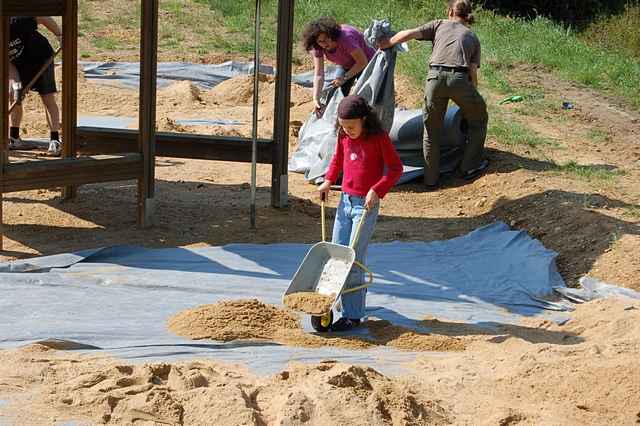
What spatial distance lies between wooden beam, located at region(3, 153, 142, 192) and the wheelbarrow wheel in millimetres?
2775

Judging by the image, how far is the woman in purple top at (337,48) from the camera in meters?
9.37

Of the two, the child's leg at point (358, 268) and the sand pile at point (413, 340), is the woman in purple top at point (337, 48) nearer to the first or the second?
the child's leg at point (358, 268)

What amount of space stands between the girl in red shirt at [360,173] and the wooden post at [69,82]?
142 inches

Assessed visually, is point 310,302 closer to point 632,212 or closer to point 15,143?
point 632,212

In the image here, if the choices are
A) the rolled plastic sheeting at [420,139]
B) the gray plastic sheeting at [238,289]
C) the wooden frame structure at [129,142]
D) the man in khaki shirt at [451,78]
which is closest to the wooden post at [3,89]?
the wooden frame structure at [129,142]

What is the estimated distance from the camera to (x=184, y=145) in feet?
31.2

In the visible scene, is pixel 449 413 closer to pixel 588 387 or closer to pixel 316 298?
pixel 588 387

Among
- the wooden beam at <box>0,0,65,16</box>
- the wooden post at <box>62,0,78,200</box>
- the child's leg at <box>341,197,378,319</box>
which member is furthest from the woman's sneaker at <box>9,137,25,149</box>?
the child's leg at <box>341,197,378,319</box>

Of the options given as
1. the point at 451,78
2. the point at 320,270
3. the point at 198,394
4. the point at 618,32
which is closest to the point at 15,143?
the point at 451,78

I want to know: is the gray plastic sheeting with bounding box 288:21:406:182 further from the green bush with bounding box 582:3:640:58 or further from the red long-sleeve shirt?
the green bush with bounding box 582:3:640:58

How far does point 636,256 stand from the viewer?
7.54 meters

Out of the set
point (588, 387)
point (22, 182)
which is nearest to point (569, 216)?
point (588, 387)

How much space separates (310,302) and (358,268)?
43 cm

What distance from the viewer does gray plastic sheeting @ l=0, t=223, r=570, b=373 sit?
18.9 ft
